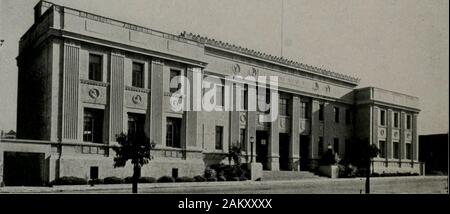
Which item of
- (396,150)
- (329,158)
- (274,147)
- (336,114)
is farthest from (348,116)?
(274,147)

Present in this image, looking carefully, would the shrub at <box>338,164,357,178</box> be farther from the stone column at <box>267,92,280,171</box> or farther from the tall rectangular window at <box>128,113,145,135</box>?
the tall rectangular window at <box>128,113,145,135</box>

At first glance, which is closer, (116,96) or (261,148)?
(116,96)

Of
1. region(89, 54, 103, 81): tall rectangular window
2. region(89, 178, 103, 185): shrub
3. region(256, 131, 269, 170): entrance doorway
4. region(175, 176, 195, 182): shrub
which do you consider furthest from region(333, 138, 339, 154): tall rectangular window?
region(89, 178, 103, 185): shrub

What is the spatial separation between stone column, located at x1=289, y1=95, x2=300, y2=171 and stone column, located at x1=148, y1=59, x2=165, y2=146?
14.5 metres

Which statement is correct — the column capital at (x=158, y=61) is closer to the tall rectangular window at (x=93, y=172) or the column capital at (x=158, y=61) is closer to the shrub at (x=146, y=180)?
the shrub at (x=146, y=180)

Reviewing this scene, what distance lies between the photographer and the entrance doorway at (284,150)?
1495 inches

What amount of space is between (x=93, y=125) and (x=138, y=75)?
407cm

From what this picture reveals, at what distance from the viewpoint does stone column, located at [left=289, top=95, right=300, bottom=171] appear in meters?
37.9

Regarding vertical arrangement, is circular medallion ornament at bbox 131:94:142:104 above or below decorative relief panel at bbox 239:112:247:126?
above

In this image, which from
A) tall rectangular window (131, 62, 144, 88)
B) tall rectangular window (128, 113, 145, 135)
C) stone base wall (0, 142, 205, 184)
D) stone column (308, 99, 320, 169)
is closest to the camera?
stone base wall (0, 142, 205, 184)

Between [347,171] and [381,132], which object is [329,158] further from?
[381,132]

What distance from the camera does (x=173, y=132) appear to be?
28.0 metres
